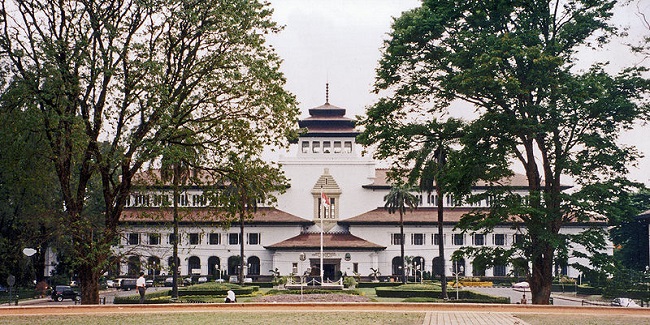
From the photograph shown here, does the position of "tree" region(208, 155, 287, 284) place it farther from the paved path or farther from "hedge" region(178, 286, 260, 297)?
"hedge" region(178, 286, 260, 297)

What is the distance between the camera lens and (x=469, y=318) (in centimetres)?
1927

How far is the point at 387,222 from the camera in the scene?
265 feet

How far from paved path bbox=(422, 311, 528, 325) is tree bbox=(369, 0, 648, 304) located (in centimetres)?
539

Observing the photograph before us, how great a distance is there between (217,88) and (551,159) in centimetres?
1237

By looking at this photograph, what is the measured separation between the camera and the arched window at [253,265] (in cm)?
8138

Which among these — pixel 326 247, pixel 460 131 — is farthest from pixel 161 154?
pixel 326 247

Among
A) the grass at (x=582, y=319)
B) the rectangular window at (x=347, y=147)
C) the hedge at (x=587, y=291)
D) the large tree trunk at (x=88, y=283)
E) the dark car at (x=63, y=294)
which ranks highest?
the rectangular window at (x=347, y=147)

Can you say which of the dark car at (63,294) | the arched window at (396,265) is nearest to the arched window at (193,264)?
the arched window at (396,265)

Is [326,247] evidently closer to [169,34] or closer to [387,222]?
[387,222]

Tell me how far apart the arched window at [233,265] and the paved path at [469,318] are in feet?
204

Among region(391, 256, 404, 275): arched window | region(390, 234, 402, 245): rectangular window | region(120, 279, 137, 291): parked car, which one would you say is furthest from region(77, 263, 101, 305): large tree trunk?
region(390, 234, 402, 245): rectangular window

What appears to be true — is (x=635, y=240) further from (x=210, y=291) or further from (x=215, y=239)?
(x=215, y=239)

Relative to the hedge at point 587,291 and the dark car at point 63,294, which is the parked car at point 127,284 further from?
the hedge at point 587,291

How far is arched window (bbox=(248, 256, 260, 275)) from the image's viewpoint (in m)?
81.4
